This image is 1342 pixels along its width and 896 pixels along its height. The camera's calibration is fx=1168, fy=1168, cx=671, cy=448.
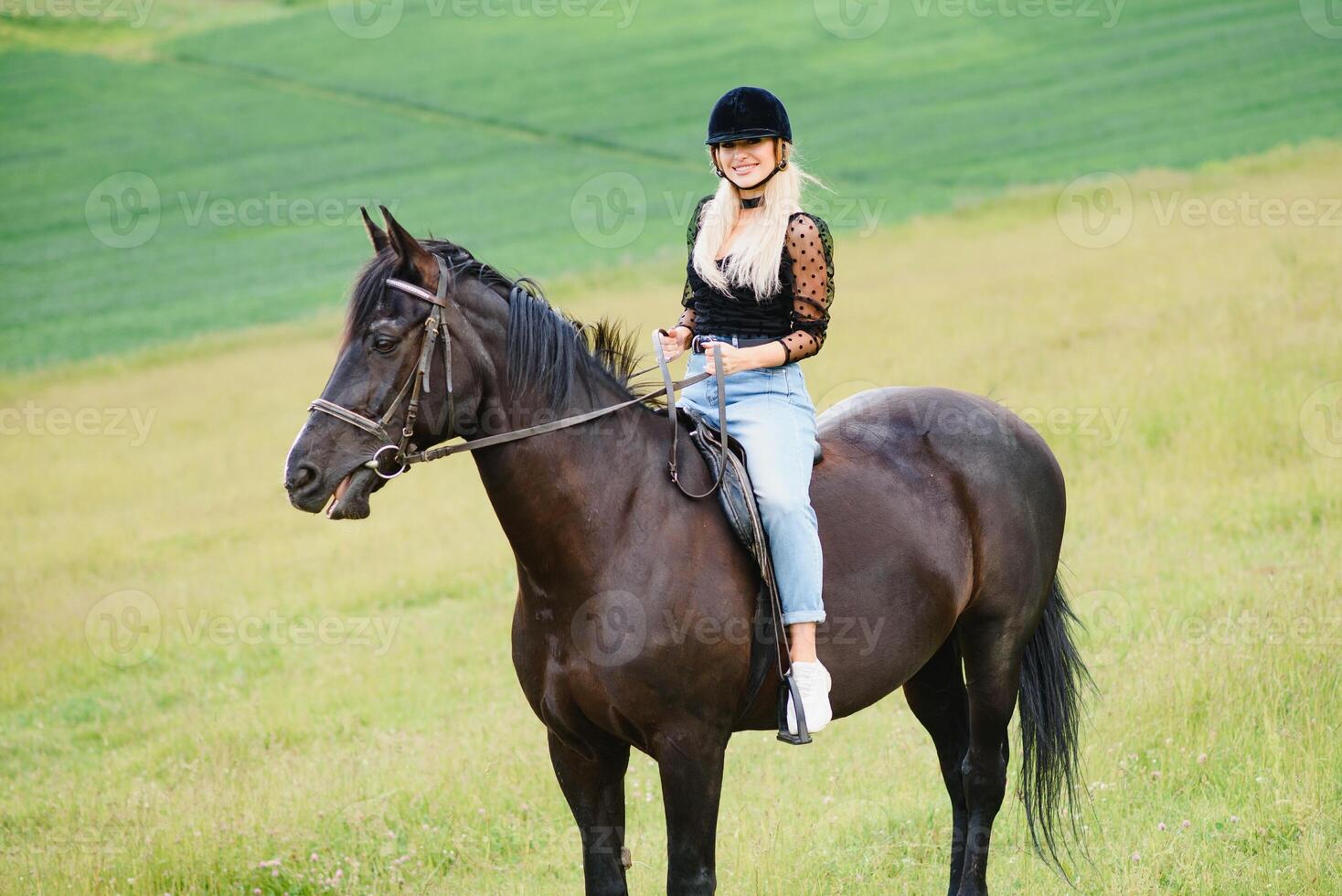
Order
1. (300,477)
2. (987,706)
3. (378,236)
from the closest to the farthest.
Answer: (300,477) < (378,236) < (987,706)

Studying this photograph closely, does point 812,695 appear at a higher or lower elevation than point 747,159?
lower

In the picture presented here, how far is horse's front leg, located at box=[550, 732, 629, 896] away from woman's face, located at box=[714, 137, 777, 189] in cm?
223

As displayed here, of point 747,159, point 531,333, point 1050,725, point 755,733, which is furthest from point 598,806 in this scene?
point 755,733

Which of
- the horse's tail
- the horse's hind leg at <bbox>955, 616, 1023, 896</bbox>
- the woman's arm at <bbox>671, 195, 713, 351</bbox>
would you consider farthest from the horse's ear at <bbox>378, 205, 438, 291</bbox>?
the horse's tail

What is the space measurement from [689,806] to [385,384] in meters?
1.87

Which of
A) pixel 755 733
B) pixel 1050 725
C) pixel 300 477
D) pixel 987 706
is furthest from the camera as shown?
pixel 755 733

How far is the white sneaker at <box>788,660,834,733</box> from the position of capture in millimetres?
4312

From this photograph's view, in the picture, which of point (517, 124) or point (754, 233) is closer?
point (754, 233)

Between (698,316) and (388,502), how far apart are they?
11.2 m

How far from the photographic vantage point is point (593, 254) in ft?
96.5

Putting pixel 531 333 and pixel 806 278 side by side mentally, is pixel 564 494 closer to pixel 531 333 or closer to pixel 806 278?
pixel 531 333

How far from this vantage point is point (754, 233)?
14.4 ft

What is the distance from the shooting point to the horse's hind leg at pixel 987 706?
545 centimetres

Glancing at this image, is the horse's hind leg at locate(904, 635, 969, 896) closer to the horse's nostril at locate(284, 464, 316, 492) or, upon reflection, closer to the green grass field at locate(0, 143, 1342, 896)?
the green grass field at locate(0, 143, 1342, 896)
